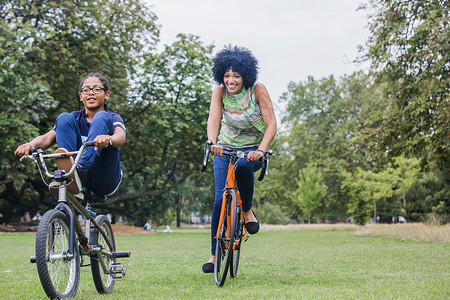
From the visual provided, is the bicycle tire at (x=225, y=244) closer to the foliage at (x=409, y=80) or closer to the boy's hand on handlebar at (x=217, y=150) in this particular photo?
the boy's hand on handlebar at (x=217, y=150)

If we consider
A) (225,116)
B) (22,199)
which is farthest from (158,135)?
(225,116)

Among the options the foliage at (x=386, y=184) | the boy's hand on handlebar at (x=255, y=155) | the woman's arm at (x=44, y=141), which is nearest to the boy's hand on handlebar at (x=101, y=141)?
the woman's arm at (x=44, y=141)

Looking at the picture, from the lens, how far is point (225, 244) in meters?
4.77

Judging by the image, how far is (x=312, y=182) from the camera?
40156 mm

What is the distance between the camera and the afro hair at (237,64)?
5.31m

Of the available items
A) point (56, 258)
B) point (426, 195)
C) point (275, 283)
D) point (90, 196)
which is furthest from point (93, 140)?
point (426, 195)

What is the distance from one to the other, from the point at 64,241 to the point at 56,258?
0.61ft

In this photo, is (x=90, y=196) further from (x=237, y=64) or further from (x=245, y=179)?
(x=237, y=64)

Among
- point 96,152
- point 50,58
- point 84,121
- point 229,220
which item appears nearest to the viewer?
point 96,152

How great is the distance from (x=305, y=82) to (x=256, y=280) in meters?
50.1

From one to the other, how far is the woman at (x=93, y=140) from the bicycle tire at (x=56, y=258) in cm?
34

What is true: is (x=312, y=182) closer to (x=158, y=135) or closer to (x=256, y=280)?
(x=158, y=135)

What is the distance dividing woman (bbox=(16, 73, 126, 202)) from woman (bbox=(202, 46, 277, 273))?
1247 mm

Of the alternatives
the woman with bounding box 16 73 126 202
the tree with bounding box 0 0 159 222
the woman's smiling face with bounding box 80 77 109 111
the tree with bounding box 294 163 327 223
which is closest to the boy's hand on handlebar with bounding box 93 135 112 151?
the woman with bounding box 16 73 126 202
